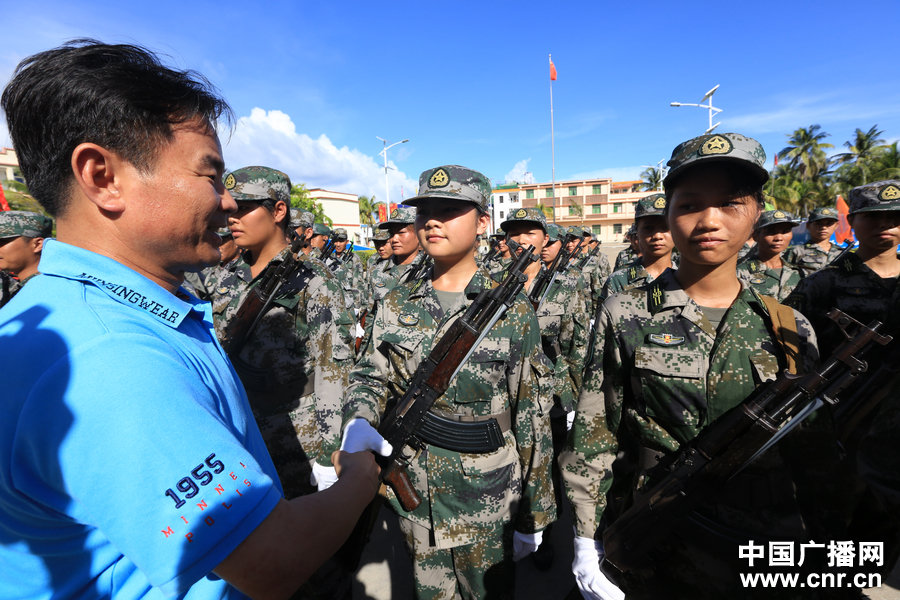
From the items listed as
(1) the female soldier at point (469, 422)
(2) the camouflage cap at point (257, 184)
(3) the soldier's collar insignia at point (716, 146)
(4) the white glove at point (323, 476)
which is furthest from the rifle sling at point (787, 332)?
(2) the camouflage cap at point (257, 184)

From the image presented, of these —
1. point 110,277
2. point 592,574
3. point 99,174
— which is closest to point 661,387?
point 592,574

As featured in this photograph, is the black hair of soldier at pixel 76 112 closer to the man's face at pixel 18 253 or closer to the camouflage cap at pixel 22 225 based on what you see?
the man's face at pixel 18 253

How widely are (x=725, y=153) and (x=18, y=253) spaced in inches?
287

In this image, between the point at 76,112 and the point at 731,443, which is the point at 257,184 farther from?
the point at 731,443

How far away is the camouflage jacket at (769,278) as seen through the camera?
239 inches

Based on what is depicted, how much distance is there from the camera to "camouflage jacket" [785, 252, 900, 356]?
13.7 ft

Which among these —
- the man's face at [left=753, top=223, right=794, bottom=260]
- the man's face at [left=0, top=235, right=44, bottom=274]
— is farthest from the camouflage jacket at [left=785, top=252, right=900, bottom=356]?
the man's face at [left=0, top=235, right=44, bottom=274]

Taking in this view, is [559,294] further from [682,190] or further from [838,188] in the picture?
[838,188]

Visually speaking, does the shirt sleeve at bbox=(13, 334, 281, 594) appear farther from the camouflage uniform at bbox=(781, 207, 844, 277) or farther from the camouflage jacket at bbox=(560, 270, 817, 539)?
the camouflage uniform at bbox=(781, 207, 844, 277)

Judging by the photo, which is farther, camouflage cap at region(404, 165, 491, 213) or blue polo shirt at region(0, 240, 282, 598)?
camouflage cap at region(404, 165, 491, 213)

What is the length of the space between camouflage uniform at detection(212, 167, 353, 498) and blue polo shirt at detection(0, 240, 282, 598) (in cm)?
210

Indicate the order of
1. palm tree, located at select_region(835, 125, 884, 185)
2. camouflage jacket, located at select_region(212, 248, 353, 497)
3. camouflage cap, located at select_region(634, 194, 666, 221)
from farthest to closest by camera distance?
1. palm tree, located at select_region(835, 125, 884, 185)
2. camouflage cap, located at select_region(634, 194, 666, 221)
3. camouflage jacket, located at select_region(212, 248, 353, 497)

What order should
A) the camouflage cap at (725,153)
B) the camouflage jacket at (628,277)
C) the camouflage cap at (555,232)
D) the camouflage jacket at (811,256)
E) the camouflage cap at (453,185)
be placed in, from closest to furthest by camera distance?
the camouflage cap at (725,153), the camouflage cap at (453,185), the camouflage jacket at (628,277), the camouflage cap at (555,232), the camouflage jacket at (811,256)

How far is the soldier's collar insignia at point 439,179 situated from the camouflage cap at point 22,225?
552cm
